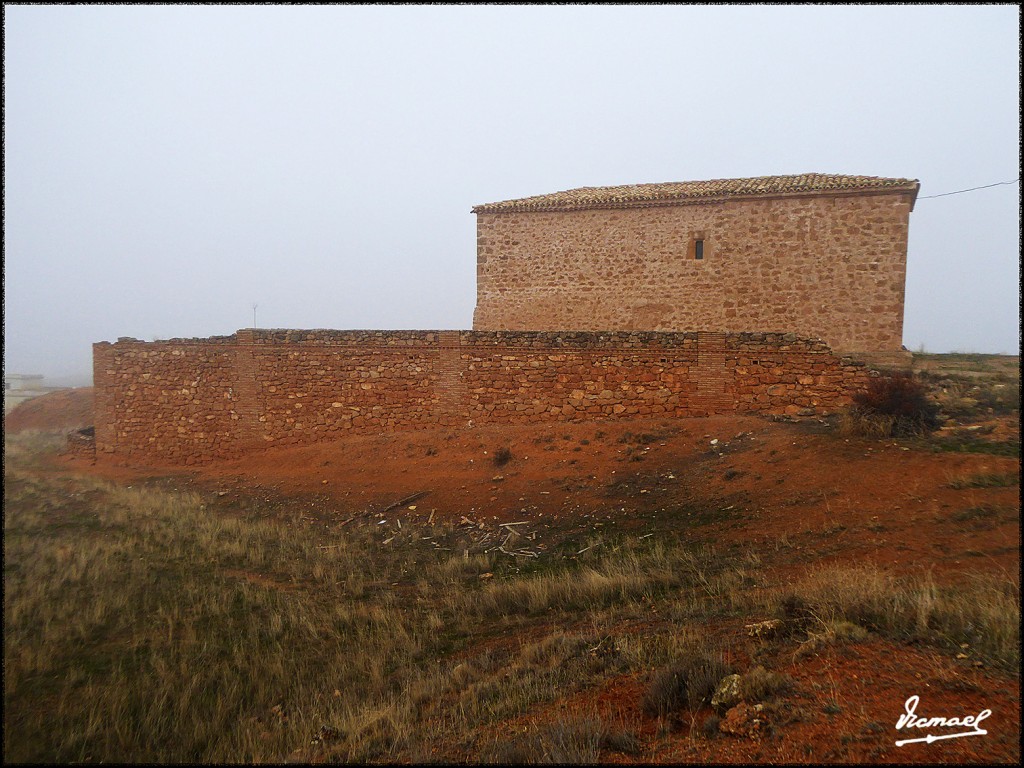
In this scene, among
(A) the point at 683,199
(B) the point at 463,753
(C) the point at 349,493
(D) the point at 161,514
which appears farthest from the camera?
(A) the point at 683,199

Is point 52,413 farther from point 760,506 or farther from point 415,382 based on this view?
point 760,506

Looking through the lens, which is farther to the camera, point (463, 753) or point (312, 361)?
point (312, 361)

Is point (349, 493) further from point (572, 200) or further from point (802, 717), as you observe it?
point (572, 200)

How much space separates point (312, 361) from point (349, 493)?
12.7 feet

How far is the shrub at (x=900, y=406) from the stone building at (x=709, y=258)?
7066 millimetres

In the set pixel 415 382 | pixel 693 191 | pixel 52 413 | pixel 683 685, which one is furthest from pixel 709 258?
pixel 52 413

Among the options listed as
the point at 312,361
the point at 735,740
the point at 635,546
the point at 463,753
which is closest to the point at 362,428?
the point at 312,361

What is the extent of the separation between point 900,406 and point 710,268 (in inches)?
348

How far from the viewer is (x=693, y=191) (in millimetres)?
16656

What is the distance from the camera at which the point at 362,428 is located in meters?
13.5

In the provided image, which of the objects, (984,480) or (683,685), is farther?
(984,480)

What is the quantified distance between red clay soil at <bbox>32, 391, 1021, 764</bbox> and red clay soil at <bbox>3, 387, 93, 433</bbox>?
78cm

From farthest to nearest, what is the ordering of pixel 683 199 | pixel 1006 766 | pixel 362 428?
pixel 683 199, pixel 362 428, pixel 1006 766

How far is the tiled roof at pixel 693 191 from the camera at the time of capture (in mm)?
14977
